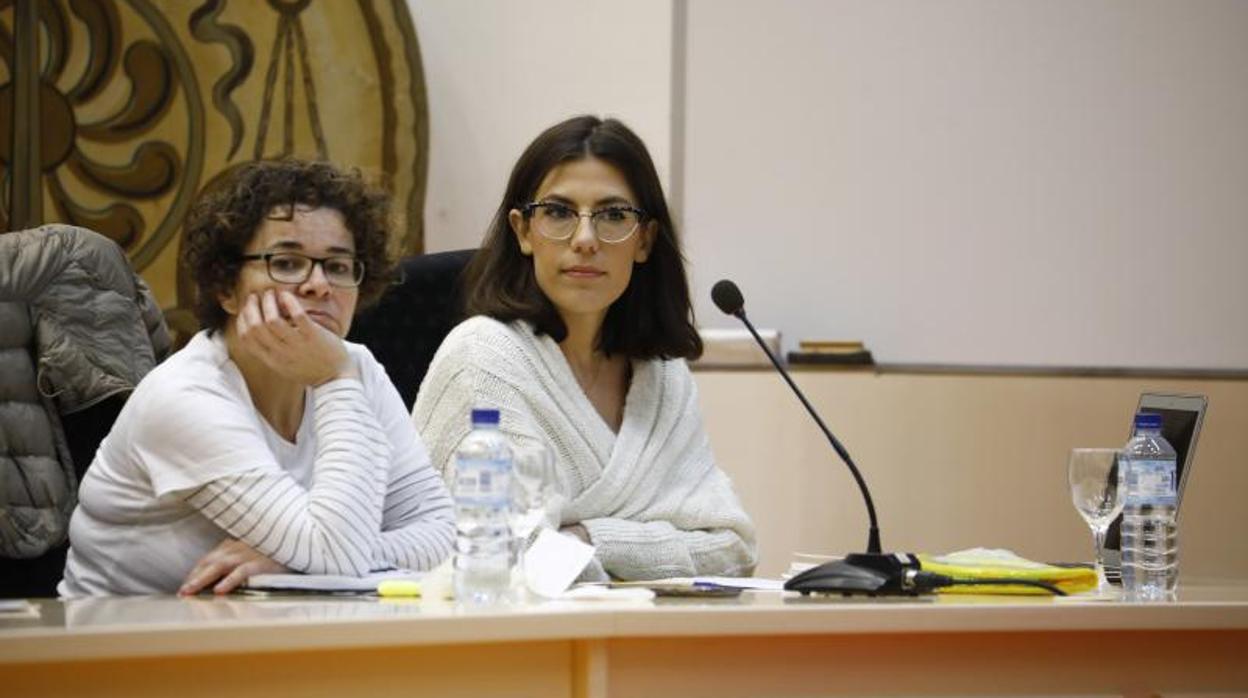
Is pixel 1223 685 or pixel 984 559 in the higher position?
pixel 984 559

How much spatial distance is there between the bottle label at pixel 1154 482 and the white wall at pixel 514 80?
226cm

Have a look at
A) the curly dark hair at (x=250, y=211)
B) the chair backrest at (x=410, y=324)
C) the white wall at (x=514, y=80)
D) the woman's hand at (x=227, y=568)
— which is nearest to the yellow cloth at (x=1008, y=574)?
the woman's hand at (x=227, y=568)

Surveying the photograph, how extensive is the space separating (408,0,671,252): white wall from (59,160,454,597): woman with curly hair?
74.6 inches

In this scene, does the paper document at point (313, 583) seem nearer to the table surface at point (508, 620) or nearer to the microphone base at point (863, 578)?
the table surface at point (508, 620)

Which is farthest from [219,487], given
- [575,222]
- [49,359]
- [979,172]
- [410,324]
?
[979,172]

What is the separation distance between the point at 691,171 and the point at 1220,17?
1.37 metres

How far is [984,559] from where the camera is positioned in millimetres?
2141

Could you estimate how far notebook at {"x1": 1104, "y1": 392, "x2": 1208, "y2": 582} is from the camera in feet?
7.80

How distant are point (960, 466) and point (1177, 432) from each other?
1519 millimetres

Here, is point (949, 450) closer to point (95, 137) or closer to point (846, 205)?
point (846, 205)

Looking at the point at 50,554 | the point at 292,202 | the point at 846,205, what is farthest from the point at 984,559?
the point at 846,205

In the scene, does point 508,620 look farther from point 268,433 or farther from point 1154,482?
point 1154,482

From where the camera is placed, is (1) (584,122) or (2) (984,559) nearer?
(2) (984,559)

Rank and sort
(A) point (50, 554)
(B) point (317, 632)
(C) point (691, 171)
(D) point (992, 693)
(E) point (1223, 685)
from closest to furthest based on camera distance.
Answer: (B) point (317, 632)
(D) point (992, 693)
(E) point (1223, 685)
(A) point (50, 554)
(C) point (691, 171)
